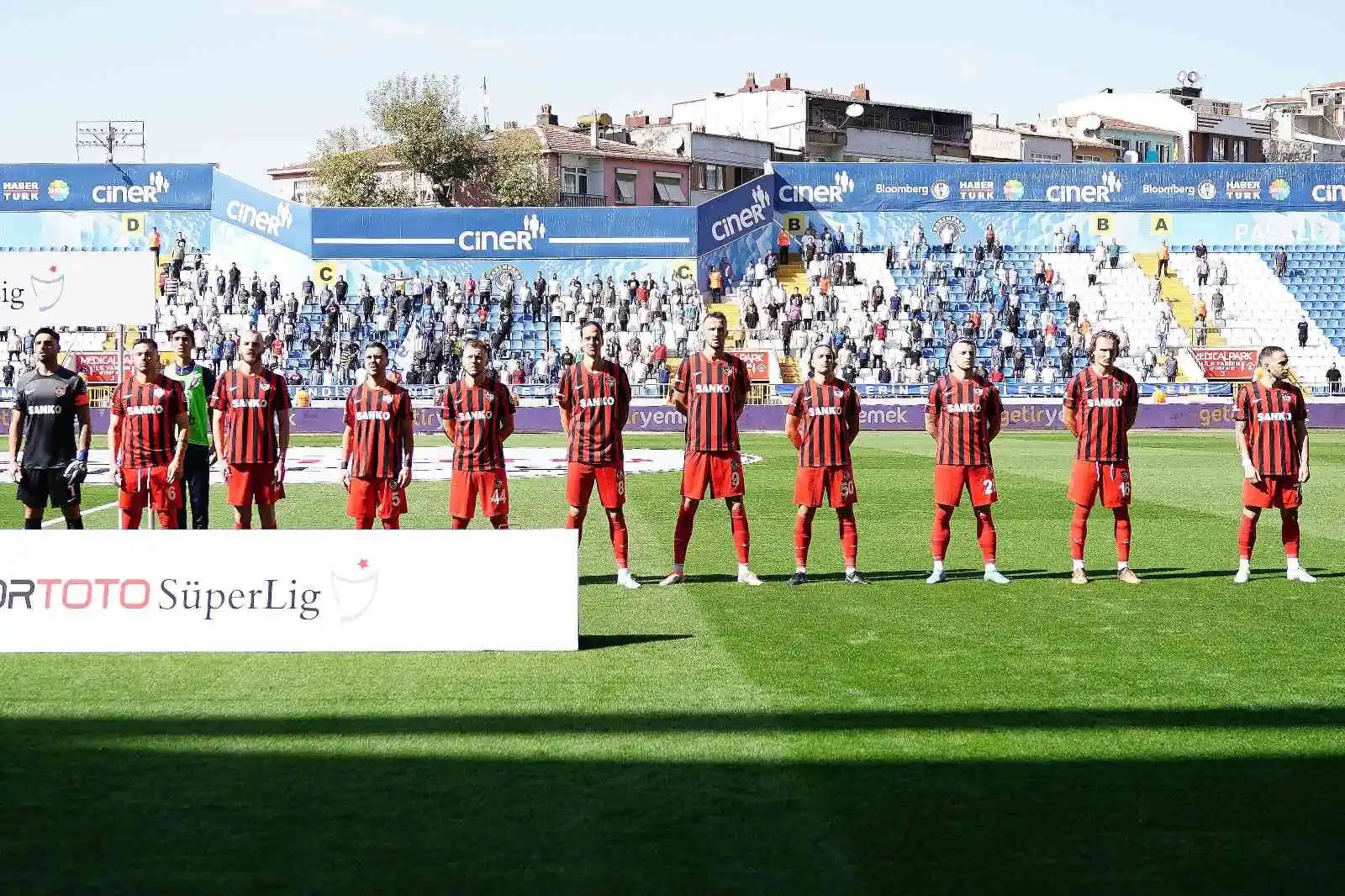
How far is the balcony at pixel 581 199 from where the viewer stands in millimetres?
66625

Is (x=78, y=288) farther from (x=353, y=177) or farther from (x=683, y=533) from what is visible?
(x=353, y=177)

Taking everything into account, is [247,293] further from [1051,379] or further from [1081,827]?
[1081,827]

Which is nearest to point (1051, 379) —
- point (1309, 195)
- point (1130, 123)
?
point (1309, 195)

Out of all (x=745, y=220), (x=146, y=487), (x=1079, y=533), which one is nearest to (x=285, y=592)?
(x=146, y=487)

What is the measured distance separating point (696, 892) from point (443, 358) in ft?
127

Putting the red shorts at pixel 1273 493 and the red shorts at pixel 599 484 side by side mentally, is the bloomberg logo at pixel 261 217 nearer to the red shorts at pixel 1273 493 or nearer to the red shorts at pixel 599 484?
the red shorts at pixel 599 484

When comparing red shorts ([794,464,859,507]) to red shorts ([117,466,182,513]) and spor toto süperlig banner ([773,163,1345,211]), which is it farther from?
spor toto süperlig banner ([773,163,1345,211])

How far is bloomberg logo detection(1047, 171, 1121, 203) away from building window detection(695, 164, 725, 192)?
21858mm

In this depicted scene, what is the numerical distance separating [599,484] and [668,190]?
5844 cm

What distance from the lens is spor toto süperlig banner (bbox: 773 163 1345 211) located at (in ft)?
163

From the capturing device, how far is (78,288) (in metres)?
12.2

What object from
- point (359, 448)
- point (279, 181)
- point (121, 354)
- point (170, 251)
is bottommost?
point (359, 448)

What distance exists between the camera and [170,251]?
4803 cm

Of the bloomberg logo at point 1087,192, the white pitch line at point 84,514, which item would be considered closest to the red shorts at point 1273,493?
the white pitch line at point 84,514
